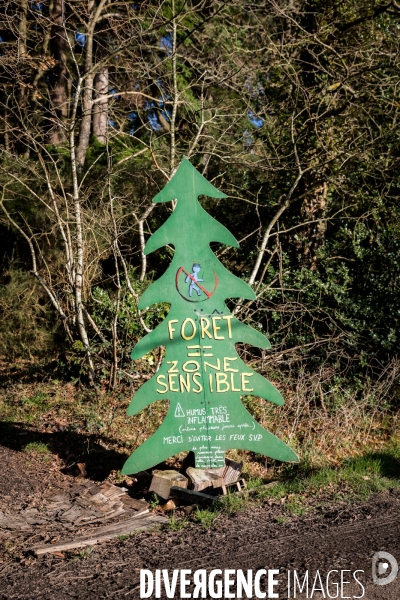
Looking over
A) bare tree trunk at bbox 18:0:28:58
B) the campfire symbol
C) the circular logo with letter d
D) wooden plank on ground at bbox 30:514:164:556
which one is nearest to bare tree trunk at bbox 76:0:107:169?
bare tree trunk at bbox 18:0:28:58

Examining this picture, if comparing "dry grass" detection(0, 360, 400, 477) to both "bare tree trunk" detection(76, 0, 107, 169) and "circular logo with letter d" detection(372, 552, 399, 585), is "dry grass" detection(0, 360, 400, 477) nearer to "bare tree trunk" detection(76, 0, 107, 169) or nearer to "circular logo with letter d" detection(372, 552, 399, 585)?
"circular logo with letter d" detection(372, 552, 399, 585)

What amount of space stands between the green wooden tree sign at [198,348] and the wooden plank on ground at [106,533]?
0.74 m

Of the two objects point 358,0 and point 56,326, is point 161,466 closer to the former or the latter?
point 56,326

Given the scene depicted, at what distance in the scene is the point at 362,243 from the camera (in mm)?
9867

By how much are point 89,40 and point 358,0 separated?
13.7 feet

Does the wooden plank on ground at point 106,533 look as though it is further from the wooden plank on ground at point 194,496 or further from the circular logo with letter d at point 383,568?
the circular logo with letter d at point 383,568

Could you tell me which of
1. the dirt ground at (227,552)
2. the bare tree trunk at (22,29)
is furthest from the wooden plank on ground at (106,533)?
the bare tree trunk at (22,29)

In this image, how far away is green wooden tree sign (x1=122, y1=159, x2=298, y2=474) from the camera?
→ 6.14 meters

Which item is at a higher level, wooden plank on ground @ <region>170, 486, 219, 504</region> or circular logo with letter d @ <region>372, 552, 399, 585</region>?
wooden plank on ground @ <region>170, 486, 219, 504</region>

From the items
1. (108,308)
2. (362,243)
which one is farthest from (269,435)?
(362,243)

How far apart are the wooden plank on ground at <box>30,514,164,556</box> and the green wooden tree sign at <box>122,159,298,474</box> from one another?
0.74 metres

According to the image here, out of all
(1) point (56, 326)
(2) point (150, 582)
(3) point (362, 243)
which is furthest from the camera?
(1) point (56, 326)

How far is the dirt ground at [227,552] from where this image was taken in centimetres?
421

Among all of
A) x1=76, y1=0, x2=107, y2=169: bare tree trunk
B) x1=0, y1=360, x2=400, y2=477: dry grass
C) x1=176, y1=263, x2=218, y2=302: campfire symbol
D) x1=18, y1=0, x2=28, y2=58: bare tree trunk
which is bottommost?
x1=0, y1=360, x2=400, y2=477: dry grass
